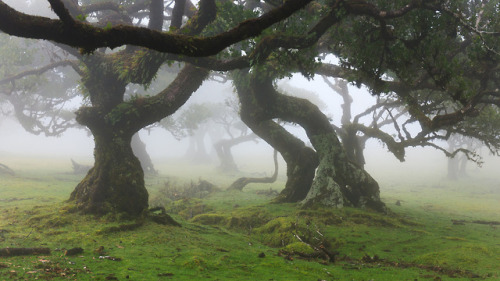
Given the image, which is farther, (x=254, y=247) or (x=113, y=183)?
(x=113, y=183)

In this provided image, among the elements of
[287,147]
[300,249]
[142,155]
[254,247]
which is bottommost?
[254,247]

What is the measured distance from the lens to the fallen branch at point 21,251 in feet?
21.2

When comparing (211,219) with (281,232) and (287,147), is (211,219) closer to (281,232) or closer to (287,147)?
(281,232)

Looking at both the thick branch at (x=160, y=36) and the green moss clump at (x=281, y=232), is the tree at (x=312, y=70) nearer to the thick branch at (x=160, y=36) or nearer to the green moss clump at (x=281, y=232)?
the thick branch at (x=160, y=36)

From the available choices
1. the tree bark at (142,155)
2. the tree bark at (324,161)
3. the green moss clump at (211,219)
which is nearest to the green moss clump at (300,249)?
the green moss clump at (211,219)

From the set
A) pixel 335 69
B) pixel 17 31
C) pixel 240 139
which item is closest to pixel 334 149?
pixel 335 69

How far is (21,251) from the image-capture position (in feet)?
21.9

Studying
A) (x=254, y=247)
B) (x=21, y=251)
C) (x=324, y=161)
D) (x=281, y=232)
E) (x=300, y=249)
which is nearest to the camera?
(x=21, y=251)

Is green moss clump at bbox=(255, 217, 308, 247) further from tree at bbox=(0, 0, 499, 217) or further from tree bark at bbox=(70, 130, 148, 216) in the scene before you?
tree bark at bbox=(70, 130, 148, 216)

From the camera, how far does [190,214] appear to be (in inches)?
618

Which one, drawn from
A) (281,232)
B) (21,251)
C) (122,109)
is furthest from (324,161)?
(21,251)

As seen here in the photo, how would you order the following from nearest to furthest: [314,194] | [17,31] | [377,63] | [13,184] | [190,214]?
[17,31], [377,63], [314,194], [190,214], [13,184]

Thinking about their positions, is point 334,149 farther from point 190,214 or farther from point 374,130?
point 190,214

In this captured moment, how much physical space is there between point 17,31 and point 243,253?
6.59 meters
